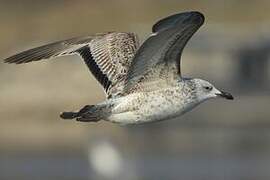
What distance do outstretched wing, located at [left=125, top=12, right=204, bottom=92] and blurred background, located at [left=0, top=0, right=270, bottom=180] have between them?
716 centimetres

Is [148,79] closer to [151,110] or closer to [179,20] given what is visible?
[151,110]

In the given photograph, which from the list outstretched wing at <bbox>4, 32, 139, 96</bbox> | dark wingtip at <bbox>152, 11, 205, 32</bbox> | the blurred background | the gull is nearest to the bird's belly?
the gull

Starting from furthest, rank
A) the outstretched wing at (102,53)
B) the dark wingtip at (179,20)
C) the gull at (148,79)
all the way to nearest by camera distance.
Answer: the outstretched wing at (102,53) → the gull at (148,79) → the dark wingtip at (179,20)

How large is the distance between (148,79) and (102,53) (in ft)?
2.04

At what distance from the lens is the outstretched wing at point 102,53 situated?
9758 mm

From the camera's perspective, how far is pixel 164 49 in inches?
363

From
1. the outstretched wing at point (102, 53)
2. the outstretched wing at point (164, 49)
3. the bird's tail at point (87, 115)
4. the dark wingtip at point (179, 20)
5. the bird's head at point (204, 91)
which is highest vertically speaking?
the dark wingtip at point (179, 20)

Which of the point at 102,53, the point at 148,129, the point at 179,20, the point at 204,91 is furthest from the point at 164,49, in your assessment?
the point at 148,129

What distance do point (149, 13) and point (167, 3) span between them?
1.96 feet

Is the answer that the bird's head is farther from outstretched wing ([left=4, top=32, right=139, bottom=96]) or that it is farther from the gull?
outstretched wing ([left=4, top=32, right=139, bottom=96])

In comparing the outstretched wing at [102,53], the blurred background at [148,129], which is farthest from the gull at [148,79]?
the blurred background at [148,129]

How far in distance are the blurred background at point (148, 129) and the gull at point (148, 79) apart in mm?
6843

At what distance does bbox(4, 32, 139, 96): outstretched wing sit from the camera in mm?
9758

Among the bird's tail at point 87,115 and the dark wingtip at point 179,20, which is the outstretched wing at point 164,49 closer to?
the dark wingtip at point 179,20
